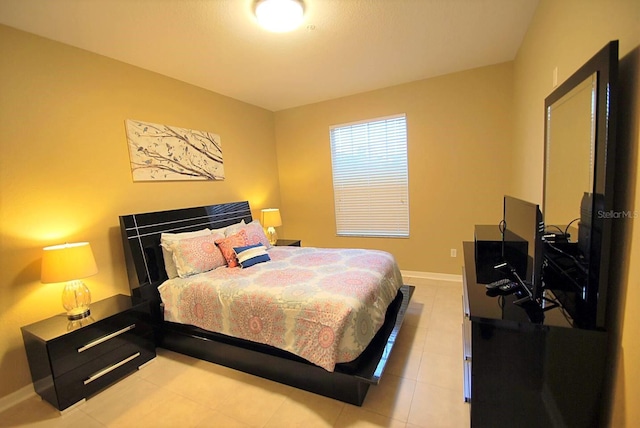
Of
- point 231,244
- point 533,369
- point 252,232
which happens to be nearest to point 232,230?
point 252,232

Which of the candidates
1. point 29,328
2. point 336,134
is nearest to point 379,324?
point 29,328

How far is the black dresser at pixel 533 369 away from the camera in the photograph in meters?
1.18

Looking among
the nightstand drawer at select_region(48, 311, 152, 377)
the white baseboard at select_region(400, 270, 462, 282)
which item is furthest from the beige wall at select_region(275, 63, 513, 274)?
the nightstand drawer at select_region(48, 311, 152, 377)

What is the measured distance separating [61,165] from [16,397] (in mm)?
1754

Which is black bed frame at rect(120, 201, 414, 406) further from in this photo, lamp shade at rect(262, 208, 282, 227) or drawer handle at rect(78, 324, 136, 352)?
lamp shade at rect(262, 208, 282, 227)

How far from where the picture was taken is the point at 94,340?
205 cm

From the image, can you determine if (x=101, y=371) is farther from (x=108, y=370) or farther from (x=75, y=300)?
(x=75, y=300)

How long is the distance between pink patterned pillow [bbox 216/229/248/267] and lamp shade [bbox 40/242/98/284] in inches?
42.4

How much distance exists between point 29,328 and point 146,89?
231cm

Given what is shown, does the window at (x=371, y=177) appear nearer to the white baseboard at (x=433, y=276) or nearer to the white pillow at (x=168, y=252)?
the white baseboard at (x=433, y=276)

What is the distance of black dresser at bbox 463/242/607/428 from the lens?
1.18 meters

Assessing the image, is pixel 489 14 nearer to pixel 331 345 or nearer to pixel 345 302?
pixel 345 302

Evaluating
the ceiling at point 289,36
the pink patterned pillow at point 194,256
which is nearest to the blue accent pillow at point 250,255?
the pink patterned pillow at point 194,256

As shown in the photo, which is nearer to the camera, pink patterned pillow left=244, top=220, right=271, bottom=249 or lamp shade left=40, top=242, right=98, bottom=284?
lamp shade left=40, top=242, right=98, bottom=284
